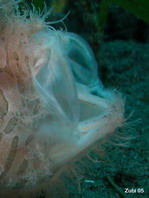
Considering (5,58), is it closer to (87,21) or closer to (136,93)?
(136,93)

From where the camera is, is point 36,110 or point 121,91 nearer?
point 36,110

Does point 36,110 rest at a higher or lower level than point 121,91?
higher

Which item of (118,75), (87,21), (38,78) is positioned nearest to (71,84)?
(38,78)

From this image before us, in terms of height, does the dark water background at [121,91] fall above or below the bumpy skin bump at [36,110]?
below

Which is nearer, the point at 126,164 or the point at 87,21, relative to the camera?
the point at 126,164

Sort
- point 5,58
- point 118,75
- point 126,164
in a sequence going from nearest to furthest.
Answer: point 5,58
point 126,164
point 118,75

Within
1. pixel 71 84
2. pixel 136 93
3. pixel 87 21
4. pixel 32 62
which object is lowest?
pixel 136 93
